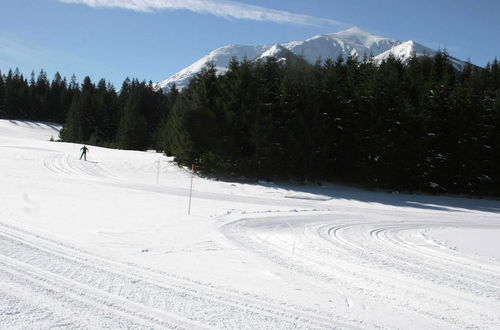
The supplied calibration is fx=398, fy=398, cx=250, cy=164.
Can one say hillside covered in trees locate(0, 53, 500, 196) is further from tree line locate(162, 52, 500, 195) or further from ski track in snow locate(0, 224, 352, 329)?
ski track in snow locate(0, 224, 352, 329)

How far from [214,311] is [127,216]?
809cm

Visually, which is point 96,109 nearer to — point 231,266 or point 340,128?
point 340,128

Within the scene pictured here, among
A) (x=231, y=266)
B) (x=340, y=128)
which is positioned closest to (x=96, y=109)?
(x=340, y=128)

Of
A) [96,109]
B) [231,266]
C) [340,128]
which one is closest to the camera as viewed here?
[231,266]

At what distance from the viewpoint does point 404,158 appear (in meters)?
28.7

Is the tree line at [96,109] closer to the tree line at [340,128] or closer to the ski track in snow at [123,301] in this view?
the tree line at [340,128]

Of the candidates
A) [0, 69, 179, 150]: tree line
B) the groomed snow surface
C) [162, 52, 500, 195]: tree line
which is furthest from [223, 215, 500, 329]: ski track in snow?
[0, 69, 179, 150]: tree line

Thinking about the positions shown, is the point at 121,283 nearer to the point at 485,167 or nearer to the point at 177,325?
the point at 177,325

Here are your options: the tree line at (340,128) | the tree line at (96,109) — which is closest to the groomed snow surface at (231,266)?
the tree line at (340,128)

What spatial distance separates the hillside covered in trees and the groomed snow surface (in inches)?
431

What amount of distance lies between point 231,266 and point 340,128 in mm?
24207

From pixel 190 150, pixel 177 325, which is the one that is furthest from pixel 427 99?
pixel 177 325

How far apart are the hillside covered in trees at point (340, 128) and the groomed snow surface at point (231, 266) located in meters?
10.9

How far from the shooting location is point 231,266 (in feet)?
25.8
